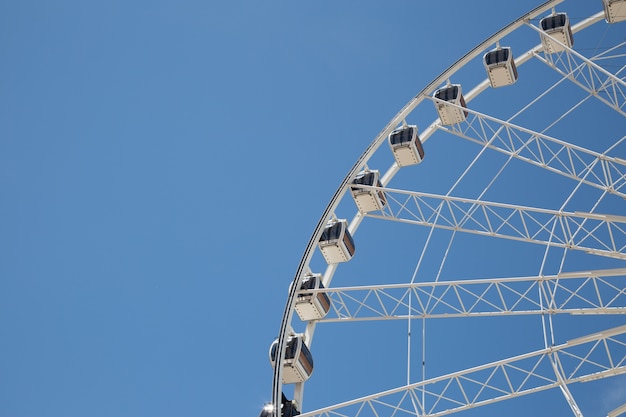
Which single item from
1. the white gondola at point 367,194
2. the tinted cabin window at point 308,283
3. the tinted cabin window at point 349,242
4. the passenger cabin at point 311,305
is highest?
the white gondola at point 367,194

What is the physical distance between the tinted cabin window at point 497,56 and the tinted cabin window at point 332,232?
20.1 feet

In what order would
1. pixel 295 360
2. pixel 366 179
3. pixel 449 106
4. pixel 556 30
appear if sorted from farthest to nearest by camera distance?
pixel 449 106 < pixel 556 30 < pixel 366 179 < pixel 295 360

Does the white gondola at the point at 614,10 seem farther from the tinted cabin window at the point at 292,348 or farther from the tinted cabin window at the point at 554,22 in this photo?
the tinted cabin window at the point at 292,348

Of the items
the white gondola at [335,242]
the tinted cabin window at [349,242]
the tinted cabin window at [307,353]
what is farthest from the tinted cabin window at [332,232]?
the tinted cabin window at [307,353]

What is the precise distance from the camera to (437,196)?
18094 mm

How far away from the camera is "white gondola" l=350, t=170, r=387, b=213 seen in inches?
789

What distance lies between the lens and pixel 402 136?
20734mm

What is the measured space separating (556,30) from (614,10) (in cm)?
146

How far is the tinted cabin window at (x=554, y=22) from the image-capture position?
20.6m

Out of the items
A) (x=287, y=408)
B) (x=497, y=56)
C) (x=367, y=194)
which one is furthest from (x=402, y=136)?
(x=287, y=408)

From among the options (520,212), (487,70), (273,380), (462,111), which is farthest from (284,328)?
(487,70)

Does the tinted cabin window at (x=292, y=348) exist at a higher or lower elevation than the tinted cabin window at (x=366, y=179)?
lower

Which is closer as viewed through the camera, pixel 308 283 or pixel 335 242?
pixel 308 283

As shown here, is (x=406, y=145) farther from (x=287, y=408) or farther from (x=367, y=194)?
(x=287, y=408)
